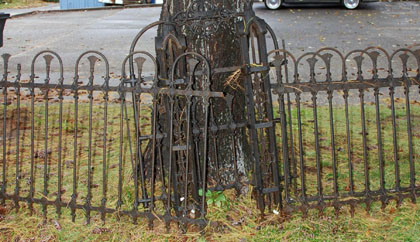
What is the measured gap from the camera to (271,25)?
16.8 meters

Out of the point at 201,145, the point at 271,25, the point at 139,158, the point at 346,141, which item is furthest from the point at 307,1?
the point at 139,158

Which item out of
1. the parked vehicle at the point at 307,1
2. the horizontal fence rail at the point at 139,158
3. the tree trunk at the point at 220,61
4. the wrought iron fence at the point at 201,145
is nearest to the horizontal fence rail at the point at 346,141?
the wrought iron fence at the point at 201,145

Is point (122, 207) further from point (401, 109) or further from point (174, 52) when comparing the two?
point (401, 109)

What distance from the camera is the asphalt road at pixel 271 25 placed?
43.3 feet

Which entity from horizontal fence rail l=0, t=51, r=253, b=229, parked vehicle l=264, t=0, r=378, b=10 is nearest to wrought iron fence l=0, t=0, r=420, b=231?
horizontal fence rail l=0, t=51, r=253, b=229

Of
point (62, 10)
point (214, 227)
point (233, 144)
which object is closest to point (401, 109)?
point (233, 144)

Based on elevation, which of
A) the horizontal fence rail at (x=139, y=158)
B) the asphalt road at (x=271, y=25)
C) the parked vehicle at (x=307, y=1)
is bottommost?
the horizontal fence rail at (x=139, y=158)

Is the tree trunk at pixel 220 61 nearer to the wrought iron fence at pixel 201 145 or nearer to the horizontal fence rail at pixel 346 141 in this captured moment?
the wrought iron fence at pixel 201 145

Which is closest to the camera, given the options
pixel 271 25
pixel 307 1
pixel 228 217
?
pixel 228 217

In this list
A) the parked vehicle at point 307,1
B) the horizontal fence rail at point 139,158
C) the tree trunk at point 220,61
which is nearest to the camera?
the horizontal fence rail at point 139,158

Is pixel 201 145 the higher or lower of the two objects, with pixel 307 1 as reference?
lower

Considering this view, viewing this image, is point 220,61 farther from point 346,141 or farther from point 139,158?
point 346,141

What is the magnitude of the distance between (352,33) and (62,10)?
13436 mm

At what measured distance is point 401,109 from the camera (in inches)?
305
